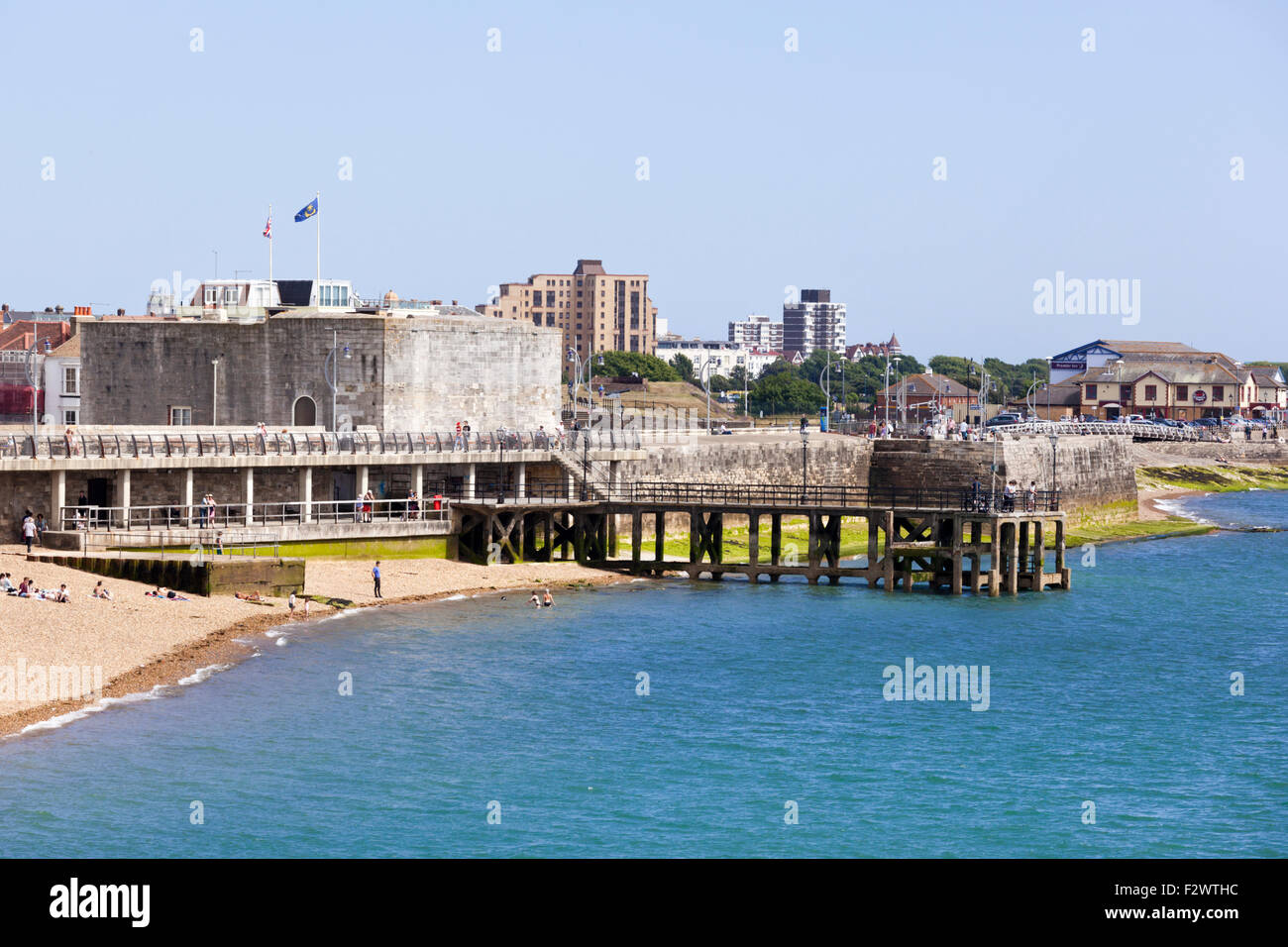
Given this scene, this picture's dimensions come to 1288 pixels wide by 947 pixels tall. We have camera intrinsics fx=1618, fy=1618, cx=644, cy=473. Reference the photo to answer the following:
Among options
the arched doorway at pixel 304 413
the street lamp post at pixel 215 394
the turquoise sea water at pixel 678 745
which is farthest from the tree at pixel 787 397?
the turquoise sea water at pixel 678 745

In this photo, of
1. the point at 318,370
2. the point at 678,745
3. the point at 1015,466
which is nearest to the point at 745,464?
A: the point at 1015,466

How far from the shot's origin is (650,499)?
59719 millimetres

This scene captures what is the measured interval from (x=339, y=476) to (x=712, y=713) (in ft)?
84.2

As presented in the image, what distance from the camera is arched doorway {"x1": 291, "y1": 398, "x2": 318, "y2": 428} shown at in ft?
209

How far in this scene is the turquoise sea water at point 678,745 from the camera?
2597 cm

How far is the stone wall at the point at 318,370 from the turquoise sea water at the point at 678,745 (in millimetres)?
16653

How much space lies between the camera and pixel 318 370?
63219 millimetres

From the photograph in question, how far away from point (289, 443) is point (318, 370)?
9462 millimetres

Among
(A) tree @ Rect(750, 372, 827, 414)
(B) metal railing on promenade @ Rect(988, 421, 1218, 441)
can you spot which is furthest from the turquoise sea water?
(A) tree @ Rect(750, 372, 827, 414)

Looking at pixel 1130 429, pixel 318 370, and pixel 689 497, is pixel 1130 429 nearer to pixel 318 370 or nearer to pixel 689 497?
pixel 689 497
